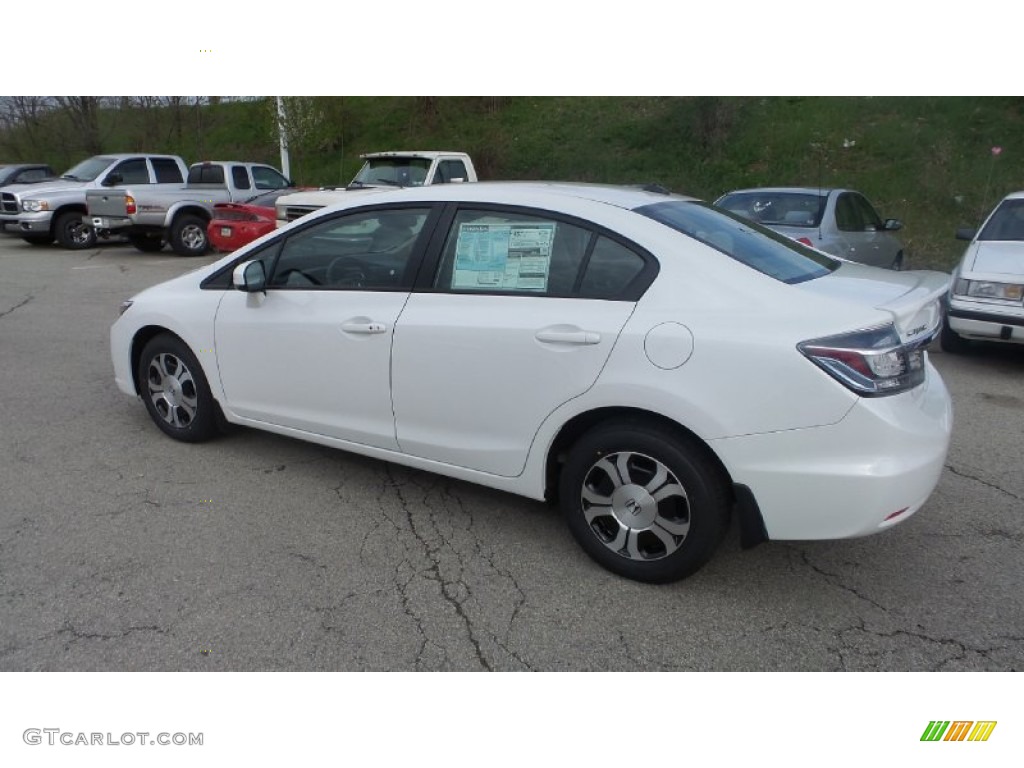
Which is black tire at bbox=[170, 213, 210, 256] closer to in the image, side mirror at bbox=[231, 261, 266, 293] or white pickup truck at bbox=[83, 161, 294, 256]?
white pickup truck at bbox=[83, 161, 294, 256]

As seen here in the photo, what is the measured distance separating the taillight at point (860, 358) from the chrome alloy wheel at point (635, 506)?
723mm

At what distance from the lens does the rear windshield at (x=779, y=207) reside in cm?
761

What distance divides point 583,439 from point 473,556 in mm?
782

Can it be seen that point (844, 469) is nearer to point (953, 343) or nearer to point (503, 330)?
point (503, 330)

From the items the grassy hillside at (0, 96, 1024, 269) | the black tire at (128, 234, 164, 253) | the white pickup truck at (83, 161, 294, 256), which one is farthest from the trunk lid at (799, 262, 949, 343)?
the black tire at (128, 234, 164, 253)

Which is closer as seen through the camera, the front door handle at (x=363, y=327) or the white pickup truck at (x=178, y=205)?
the front door handle at (x=363, y=327)

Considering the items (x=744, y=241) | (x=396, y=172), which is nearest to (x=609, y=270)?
(x=744, y=241)

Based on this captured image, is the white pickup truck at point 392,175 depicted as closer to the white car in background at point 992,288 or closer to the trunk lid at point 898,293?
the white car in background at point 992,288

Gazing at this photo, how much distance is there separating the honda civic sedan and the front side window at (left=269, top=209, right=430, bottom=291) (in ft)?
0.04

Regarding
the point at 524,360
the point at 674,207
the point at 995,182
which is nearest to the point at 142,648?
the point at 524,360

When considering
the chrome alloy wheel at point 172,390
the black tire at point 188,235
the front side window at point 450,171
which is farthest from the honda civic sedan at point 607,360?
the black tire at point 188,235

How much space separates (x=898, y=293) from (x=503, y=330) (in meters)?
1.64

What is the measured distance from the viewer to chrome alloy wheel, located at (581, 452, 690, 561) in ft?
9.84

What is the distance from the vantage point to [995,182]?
48.0 feet
